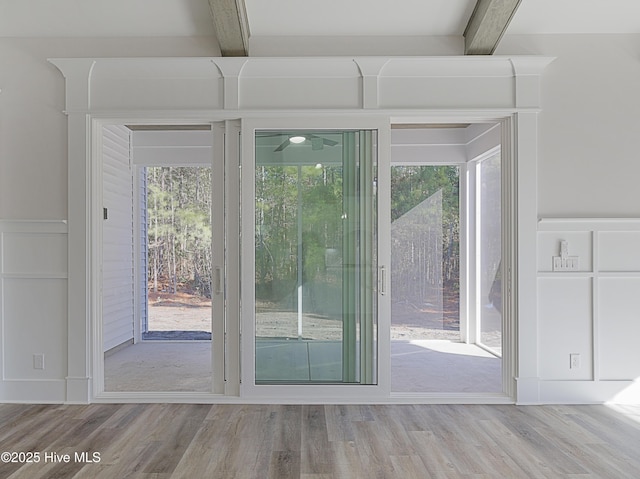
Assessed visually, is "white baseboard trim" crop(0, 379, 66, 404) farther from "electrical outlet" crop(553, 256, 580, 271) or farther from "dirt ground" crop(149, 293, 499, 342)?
"electrical outlet" crop(553, 256, 580, 271)

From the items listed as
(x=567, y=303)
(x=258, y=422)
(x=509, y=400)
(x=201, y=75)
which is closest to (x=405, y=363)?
(x=509, y=400)

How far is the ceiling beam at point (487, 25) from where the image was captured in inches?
127

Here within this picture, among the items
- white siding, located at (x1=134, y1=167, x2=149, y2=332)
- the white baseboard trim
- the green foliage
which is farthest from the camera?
the green foliage

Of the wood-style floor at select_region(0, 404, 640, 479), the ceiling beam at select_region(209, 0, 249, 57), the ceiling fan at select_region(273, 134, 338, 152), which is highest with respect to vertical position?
the ceiling beam at select_region(209, 0, 249, 57)

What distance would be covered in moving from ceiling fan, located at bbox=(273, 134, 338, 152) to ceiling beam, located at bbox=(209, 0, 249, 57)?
692 mm

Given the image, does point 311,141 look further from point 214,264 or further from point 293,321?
point 293,321

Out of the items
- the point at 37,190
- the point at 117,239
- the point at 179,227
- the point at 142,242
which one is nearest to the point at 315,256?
the point at 37,190

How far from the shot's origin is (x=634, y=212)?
3.69 metres

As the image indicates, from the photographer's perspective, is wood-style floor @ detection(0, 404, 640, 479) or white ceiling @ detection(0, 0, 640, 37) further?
white ceiling @ detection(0, 0, 640, 37)

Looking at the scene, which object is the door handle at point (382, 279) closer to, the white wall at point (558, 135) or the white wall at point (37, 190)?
the white wall at point (558, 135)

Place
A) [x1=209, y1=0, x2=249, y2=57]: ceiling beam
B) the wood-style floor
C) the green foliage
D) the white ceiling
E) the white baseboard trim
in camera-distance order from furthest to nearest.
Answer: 1. the green foliage
2. the white baseboard trim
3. the white ceiling
4. [x1=209, y1=0, x2=249, y2=57]: ceiling beam
5. the wood-style floor

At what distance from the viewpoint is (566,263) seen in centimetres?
366

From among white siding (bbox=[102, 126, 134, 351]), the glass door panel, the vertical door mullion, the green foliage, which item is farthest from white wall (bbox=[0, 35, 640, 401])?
the green foliage

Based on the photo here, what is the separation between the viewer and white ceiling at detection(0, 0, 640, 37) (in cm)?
344
